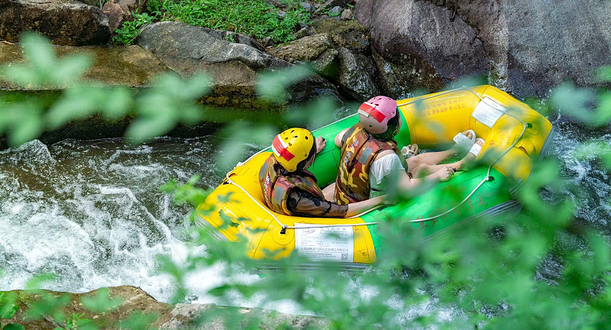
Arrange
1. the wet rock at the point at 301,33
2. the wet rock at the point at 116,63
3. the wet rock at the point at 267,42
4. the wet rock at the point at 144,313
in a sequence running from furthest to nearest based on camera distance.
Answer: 1. the wet rock at the point at 301,33
2. the wet rock at the point at 267,42
3. the wet rock at the point at 116,63
4. the wet rock at the point at 144,313

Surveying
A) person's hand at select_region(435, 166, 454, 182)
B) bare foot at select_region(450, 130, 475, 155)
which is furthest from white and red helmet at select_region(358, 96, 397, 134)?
bare foot at select_region(450, 130, 475, 155)

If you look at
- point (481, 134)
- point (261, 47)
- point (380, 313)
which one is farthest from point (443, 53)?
point (380, 313)

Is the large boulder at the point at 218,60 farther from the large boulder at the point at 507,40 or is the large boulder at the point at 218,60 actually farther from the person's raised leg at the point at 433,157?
the person's raised leg at the point at 433,157

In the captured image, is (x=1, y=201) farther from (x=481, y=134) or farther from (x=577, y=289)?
(x=577, y=289)

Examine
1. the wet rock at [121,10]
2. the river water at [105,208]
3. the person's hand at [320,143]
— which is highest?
the wet rock at [121,10]

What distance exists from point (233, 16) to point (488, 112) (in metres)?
3.10

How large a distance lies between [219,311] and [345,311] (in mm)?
303

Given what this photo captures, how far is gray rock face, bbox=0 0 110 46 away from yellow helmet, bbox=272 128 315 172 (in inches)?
115

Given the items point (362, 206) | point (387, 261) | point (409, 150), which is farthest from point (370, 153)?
point (387, 261)

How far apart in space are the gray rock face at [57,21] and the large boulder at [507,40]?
2921 mm

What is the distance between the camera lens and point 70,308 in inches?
109

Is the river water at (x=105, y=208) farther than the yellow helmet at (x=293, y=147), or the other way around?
the river water at (x=105, y=208)

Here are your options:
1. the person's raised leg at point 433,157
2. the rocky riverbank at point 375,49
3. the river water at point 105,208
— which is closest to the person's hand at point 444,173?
the person's raised leg at point 433,157

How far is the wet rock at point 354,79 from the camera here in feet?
18.7
